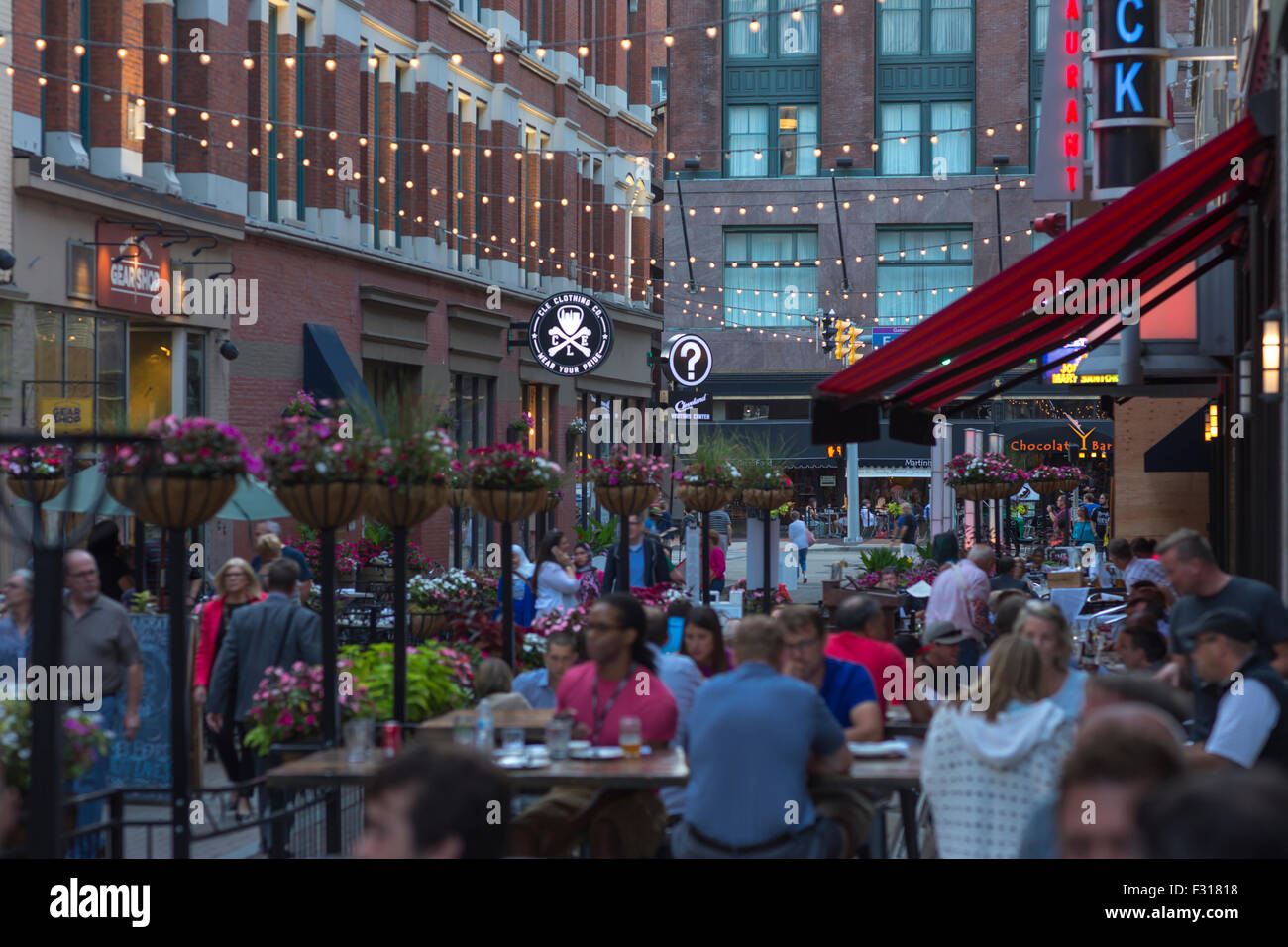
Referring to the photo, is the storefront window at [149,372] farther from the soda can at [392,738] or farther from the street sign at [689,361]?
the street sign at [689,361]

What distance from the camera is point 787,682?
20.8 feet

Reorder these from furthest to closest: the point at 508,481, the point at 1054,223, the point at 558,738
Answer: the point at 1054,223 < the point at 508,481 < the point at 558,738

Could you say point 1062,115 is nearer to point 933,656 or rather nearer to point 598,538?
point 933,656

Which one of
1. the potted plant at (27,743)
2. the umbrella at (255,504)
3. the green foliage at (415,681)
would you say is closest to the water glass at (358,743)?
the potted plant at (27,743)

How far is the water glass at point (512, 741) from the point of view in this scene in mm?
7707

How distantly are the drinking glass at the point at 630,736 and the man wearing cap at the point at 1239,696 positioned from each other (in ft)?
8.22

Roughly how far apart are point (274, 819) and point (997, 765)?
4263 mm

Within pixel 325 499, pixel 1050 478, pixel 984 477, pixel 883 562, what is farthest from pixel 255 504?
pixel 1050 478

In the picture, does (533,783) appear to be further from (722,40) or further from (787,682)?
(722,40)

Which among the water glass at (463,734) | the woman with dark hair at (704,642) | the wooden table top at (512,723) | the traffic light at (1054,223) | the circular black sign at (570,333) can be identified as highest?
the traffic light at (1054,223)

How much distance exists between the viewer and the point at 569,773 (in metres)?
7.21

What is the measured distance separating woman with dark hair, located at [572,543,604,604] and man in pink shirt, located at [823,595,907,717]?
5943mm

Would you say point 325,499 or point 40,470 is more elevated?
point 40,470

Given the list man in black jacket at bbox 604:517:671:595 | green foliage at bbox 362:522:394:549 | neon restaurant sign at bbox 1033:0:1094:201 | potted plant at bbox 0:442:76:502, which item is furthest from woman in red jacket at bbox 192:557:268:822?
green foliage at bbox 362:522:394:549
